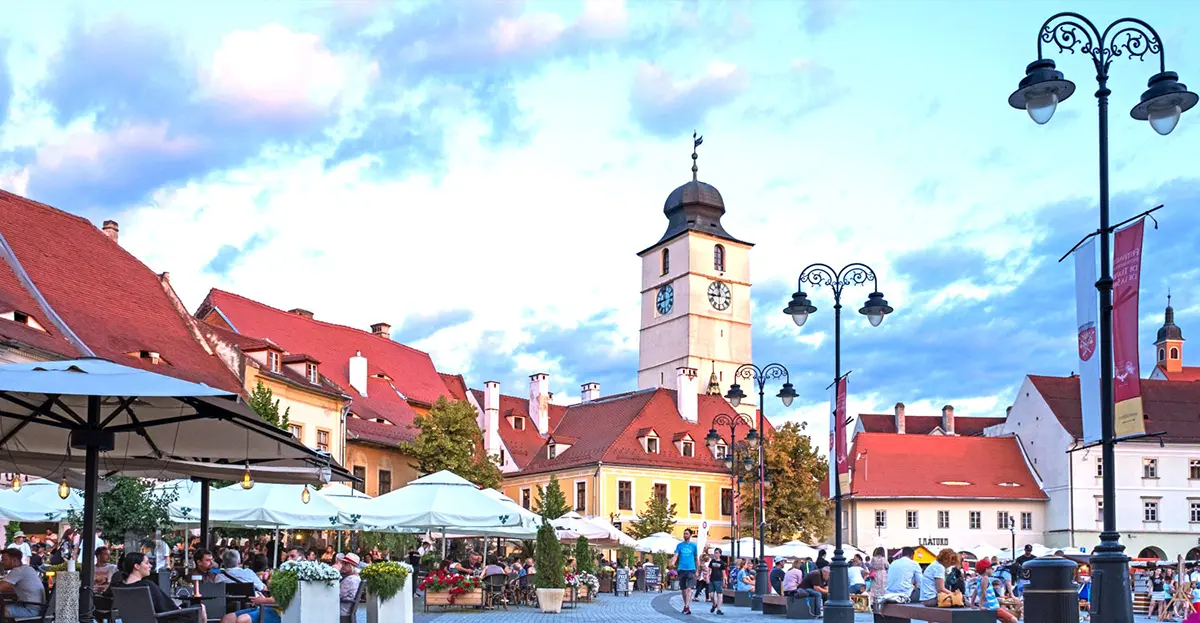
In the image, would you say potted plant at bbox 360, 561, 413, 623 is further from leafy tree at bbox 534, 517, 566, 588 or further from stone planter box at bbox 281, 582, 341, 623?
leafy tree at bbox 534, 517, 566, 588

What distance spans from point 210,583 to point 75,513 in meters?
11.6

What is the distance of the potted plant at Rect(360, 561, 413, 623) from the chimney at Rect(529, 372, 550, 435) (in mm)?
67938

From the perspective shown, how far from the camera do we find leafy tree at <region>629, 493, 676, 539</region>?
234 feet

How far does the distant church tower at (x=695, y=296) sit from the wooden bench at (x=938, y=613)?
3352 inches

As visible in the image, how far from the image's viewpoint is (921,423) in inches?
4532

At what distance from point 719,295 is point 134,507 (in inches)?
3361

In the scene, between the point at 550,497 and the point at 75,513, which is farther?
the point at 550,497

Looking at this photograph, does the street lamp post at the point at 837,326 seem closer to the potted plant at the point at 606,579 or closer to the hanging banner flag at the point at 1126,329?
the hanging banner flag at the point at 1126,329

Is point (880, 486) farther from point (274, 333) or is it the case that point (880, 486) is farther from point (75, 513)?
point (75, 513)

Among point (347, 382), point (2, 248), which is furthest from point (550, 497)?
point (2, 248)

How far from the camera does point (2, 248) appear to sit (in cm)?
3872

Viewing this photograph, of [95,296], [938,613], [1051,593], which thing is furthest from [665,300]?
[1051,593]

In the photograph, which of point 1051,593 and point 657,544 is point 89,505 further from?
point 657,544

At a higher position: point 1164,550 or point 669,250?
point 669,250
